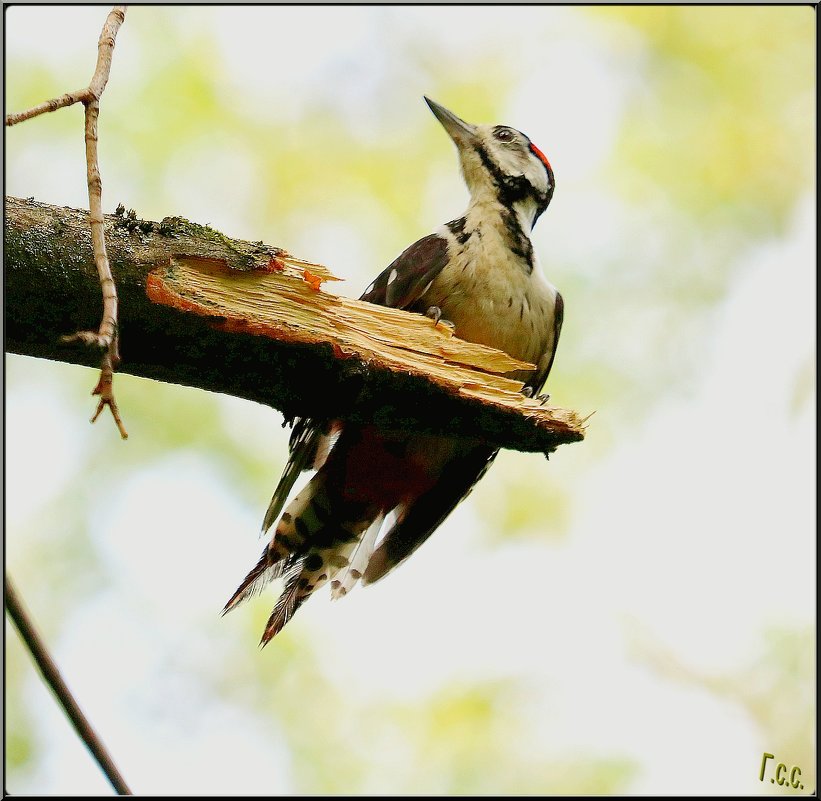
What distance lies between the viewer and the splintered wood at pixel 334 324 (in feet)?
8.50

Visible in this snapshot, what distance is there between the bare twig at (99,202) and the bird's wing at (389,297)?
1.61m

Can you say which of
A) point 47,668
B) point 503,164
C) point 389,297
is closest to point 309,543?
point 389,297

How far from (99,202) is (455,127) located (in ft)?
9.46

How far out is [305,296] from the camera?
111 inches

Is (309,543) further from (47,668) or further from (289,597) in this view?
(47,668)

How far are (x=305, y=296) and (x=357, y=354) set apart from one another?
0.27 meters

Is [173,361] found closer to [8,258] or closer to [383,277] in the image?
[8,258]

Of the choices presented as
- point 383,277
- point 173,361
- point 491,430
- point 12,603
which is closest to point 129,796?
point 12,603

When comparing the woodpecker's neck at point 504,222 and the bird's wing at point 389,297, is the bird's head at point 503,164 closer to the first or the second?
the woodpecker's neck at point 504,222

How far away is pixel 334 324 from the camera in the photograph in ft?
9.24

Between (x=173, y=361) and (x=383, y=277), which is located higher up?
(x=383, y=277)

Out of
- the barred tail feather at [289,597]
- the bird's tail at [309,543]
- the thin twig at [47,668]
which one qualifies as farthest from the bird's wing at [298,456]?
the thin twig at [47,668]

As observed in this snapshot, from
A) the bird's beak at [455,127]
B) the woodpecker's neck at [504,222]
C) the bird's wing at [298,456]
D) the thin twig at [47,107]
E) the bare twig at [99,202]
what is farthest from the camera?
the bird's beak at [455,127]

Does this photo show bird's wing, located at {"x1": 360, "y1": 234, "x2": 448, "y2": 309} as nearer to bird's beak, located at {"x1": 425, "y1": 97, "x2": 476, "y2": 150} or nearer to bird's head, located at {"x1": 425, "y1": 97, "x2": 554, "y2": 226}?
bird's head, located at {"x1": 425, "y1": 97, "x2": 554, "y2": 226}
